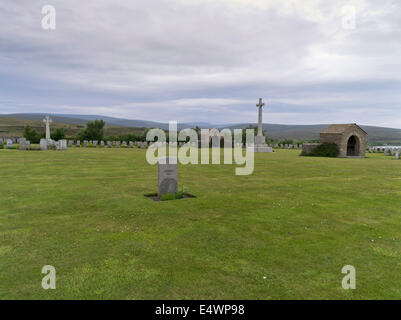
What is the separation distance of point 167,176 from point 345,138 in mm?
30670

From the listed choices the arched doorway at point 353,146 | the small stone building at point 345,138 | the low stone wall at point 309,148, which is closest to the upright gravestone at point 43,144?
the low stone wall at point 309,148

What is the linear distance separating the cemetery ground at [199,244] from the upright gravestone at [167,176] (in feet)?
2.89

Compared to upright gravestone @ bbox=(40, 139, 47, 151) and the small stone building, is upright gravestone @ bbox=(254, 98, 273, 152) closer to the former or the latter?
the small stone building

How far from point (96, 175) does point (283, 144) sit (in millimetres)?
51826

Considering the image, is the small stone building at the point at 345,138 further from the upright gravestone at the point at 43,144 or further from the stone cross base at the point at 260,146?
the upright gravestone at the point at 43,144

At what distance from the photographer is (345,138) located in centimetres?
3312

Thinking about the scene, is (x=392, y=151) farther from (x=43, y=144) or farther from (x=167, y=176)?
(x=43, y=144)

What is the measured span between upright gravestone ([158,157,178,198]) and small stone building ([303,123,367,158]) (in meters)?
28.9

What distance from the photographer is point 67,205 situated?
8.20m

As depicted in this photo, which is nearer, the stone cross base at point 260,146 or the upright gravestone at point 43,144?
the upright gravestone at point 43,144

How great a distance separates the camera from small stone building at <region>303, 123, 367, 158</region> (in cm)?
3303

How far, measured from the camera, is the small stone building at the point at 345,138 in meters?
33.0
